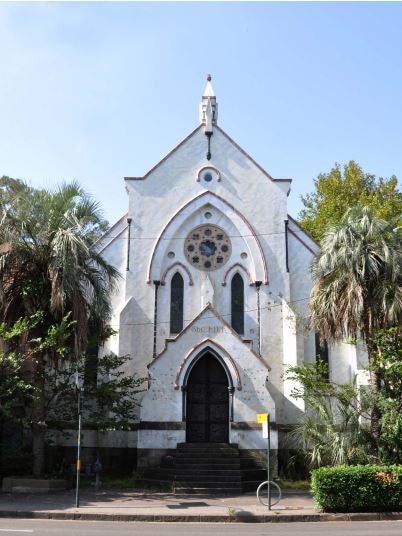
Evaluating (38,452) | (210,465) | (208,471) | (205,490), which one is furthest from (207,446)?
(38,452)

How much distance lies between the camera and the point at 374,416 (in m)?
20.2

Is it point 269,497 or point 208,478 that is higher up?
point 208,478

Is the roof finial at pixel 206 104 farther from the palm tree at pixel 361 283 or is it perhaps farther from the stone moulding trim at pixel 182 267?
the palm tree at pixel 361 283

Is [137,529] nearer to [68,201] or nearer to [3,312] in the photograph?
[3,312]

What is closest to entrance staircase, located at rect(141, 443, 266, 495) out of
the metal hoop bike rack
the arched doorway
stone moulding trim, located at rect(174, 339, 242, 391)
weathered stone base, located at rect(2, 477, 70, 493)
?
the arched doorway

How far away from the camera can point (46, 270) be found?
21.3 meters

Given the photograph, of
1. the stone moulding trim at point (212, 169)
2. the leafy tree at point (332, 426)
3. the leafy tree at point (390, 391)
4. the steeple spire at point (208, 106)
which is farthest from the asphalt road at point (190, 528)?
the steeple spire at point (208, 106)

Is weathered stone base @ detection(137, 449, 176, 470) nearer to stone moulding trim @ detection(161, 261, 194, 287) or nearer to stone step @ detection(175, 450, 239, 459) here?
stone step @ detection(175, 450, 239, 459)

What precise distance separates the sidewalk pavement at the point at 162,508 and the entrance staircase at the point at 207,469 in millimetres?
581

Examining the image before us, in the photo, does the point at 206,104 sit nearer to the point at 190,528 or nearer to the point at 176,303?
the point at 176,303

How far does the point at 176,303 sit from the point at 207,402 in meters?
4.69

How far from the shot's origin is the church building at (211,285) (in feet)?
Answer: 78.3

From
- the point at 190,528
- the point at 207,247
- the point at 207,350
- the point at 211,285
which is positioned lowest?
the point at 190,528

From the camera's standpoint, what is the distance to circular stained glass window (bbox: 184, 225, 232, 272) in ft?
89.3
